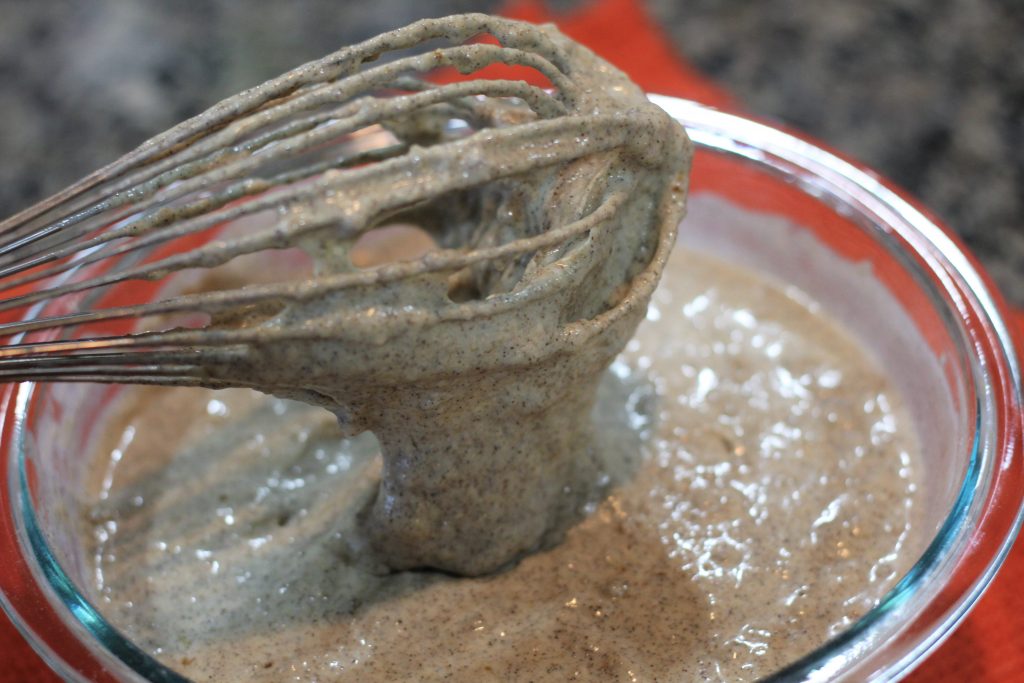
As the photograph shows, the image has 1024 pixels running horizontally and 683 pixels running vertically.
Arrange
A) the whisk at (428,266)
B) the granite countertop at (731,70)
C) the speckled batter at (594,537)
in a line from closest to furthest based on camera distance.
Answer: the whisk at (428,266) < the speckled batter at (594,537) < the granite countertop at (731,70)

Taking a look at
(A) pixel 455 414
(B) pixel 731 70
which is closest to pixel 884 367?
(A) pixel 455 414

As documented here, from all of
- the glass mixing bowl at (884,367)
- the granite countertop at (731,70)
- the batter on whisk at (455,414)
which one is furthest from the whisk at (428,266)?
the granite countertop at (731,70)

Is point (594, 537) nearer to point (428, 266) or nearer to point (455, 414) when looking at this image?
point (455, 414)

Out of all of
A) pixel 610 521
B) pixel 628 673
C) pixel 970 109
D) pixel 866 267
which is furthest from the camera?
pixel 970 109

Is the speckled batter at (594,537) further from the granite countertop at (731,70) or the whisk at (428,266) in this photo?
the granite countertop at (731,70)

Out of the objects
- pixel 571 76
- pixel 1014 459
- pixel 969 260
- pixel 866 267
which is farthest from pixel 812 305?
pixel 571 76

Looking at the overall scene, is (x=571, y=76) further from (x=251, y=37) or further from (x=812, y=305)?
(x=251, y=37)
